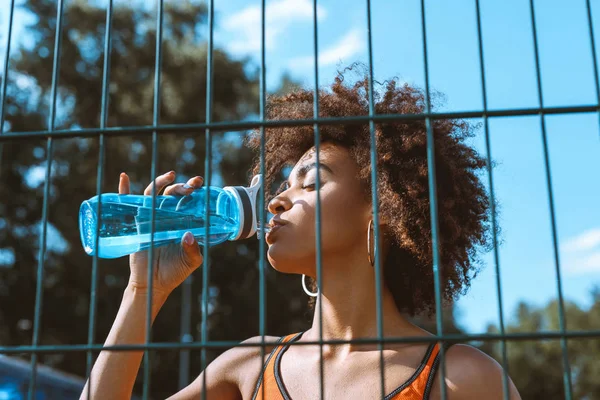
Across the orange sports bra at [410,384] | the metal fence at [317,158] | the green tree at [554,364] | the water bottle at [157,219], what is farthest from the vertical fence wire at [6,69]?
the green tree at [554,364]

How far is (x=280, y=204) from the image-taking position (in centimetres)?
239

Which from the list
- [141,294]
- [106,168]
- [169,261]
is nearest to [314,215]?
[169,261]

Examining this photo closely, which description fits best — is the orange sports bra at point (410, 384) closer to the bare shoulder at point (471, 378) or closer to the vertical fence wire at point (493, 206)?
the bare shoulder at point (471, 378)

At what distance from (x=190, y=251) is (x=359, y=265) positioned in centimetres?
54

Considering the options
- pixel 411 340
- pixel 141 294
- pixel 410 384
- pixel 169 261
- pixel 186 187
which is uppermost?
pixel 186 187

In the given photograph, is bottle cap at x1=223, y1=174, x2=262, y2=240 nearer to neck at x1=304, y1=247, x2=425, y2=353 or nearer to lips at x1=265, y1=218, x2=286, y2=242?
lips at x1=265, y1=218, x2=286, y2=242

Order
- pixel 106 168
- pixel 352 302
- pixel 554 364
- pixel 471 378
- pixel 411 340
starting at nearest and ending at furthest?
pixel 411 340, pixel 471 378, pixel 352 302, pixel 106 168, pixel 554 364

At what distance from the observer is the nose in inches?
94.3

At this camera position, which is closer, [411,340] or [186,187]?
[411,340]

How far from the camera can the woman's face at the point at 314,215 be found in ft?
7.66

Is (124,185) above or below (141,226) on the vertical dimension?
above

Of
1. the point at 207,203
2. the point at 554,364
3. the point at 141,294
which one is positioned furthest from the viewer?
Answer: the point at 554,364

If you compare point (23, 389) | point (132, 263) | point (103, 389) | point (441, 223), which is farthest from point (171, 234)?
point (23, 389)

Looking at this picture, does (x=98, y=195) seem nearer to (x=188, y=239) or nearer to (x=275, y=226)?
(x=188, y=239)
